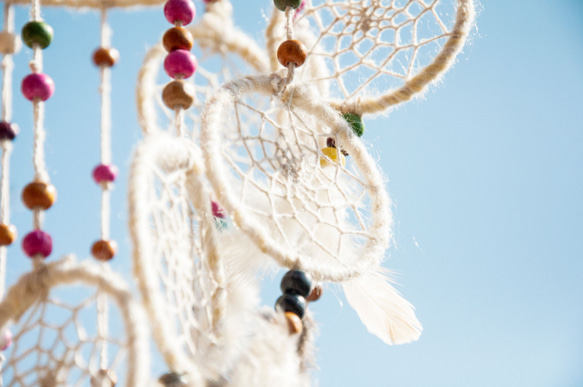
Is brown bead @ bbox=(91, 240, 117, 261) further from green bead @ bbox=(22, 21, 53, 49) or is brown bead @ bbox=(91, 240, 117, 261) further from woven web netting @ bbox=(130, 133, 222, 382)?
green bead @ bbox=(22, 21, 53, 49)

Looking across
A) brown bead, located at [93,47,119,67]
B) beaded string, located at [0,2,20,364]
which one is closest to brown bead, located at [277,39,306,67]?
brown bead, located at [93,47,119,67]

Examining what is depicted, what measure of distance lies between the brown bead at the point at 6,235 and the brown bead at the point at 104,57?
31 centimetres

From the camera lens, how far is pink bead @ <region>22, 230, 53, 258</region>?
0.80 meters

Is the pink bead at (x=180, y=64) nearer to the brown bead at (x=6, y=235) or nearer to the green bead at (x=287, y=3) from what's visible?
the green bead at (x=287, y=3)

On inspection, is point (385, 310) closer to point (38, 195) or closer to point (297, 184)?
point (297, 184)

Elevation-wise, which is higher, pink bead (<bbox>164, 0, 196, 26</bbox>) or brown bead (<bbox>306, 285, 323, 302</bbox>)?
pink bead (<bbox>164, 0, 196, 26</bbox>)

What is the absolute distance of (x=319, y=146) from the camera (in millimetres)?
1045

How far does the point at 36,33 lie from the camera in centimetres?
95

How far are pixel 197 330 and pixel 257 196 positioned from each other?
0.23 metres

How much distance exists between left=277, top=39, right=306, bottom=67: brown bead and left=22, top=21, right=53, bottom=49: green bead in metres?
0.34

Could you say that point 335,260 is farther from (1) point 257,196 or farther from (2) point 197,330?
(2) point 197,330

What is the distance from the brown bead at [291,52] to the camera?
90 centimetres

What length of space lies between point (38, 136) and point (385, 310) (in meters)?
0.55

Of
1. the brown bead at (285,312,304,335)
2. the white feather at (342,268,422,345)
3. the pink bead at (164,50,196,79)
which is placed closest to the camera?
the brown bead at (285,312,304,335)
